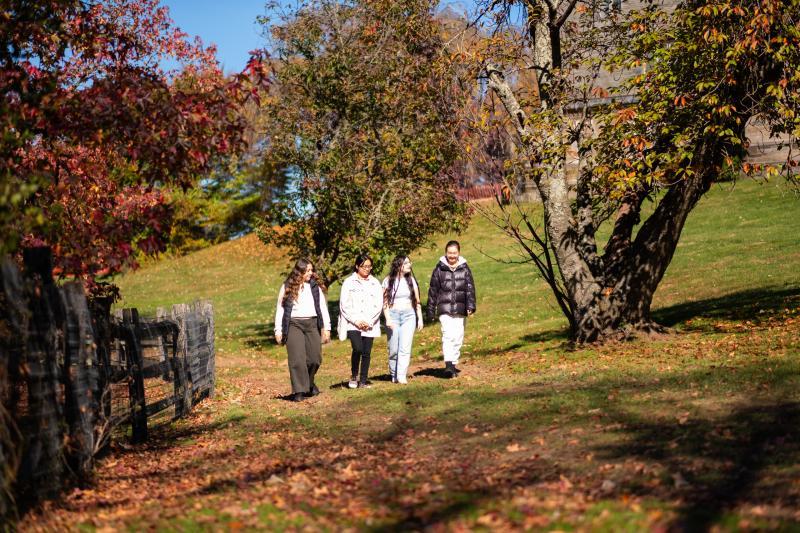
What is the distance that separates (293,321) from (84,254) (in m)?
5.03

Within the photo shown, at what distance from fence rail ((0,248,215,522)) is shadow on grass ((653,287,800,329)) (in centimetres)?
1110

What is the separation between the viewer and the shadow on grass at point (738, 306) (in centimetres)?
1664

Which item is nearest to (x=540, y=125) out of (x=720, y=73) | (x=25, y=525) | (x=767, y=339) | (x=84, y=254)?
(x=720, y=73)

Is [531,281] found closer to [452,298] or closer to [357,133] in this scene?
[357,133]

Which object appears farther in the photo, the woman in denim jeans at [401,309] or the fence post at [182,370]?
the woman in denim jeans at [401,309]

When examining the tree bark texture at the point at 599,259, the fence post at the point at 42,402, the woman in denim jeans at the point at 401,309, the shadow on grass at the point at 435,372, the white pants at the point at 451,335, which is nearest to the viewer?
the fence post at the point at 42,402

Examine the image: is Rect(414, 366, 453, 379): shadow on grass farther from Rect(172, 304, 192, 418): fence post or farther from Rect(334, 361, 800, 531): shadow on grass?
Rect(172, 304, 192, 418): fence post

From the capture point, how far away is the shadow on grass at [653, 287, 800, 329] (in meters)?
16.6

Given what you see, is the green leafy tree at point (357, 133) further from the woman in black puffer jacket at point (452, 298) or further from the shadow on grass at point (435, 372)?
the woman in black puffer jacket at point (452, 298)

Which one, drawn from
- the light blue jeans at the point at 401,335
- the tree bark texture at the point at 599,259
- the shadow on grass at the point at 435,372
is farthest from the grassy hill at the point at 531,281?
the light blue jeans at the point at 401,335

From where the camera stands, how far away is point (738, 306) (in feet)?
58.3

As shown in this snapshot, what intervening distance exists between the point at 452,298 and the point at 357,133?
28.2ft

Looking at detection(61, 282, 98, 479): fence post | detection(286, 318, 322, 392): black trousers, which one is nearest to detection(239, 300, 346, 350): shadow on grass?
detection(286, 318, 322, 392): black trousers

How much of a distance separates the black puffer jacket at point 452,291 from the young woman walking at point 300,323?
6.64 ft
